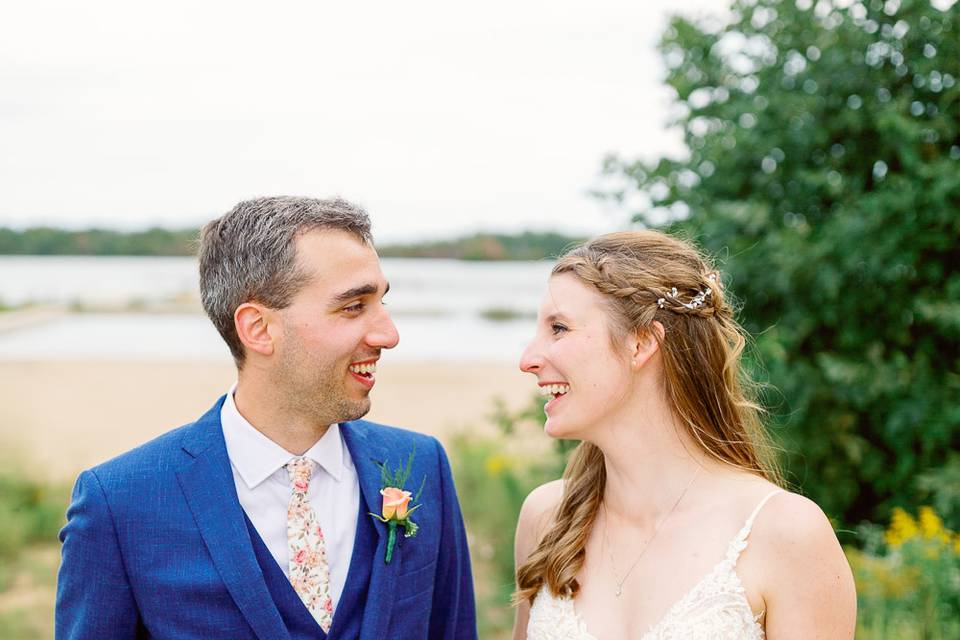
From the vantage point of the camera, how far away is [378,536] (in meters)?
2.61

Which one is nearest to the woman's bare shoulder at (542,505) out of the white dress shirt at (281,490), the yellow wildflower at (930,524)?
the white dress shirt at (281,490)

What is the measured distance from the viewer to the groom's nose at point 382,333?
2.60m

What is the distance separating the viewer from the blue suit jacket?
2.35m

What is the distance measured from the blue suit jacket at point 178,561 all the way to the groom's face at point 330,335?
0.87 ft

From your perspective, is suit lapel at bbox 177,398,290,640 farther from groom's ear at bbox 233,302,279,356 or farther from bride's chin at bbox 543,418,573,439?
bride's chin at bbox 543,418,573,439

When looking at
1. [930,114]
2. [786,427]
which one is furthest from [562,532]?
[930,114]

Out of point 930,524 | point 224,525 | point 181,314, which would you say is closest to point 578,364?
point 224,525

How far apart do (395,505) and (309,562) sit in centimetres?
27

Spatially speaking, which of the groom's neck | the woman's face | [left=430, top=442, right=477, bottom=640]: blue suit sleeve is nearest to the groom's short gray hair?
the groom's neck

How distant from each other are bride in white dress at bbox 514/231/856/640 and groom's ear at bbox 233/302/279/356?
73cm

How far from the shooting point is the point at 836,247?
4844 mm

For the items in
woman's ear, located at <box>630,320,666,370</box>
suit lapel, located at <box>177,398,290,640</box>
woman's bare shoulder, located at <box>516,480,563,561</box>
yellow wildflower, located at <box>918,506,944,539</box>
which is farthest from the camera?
yellow wildflower, located at <box>918,506,944,539</box>

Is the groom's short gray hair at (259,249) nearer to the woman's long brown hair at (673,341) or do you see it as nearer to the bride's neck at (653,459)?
the woman's long brown hair at (673,341)

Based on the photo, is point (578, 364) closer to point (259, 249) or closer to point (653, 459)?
point (653, 459)
